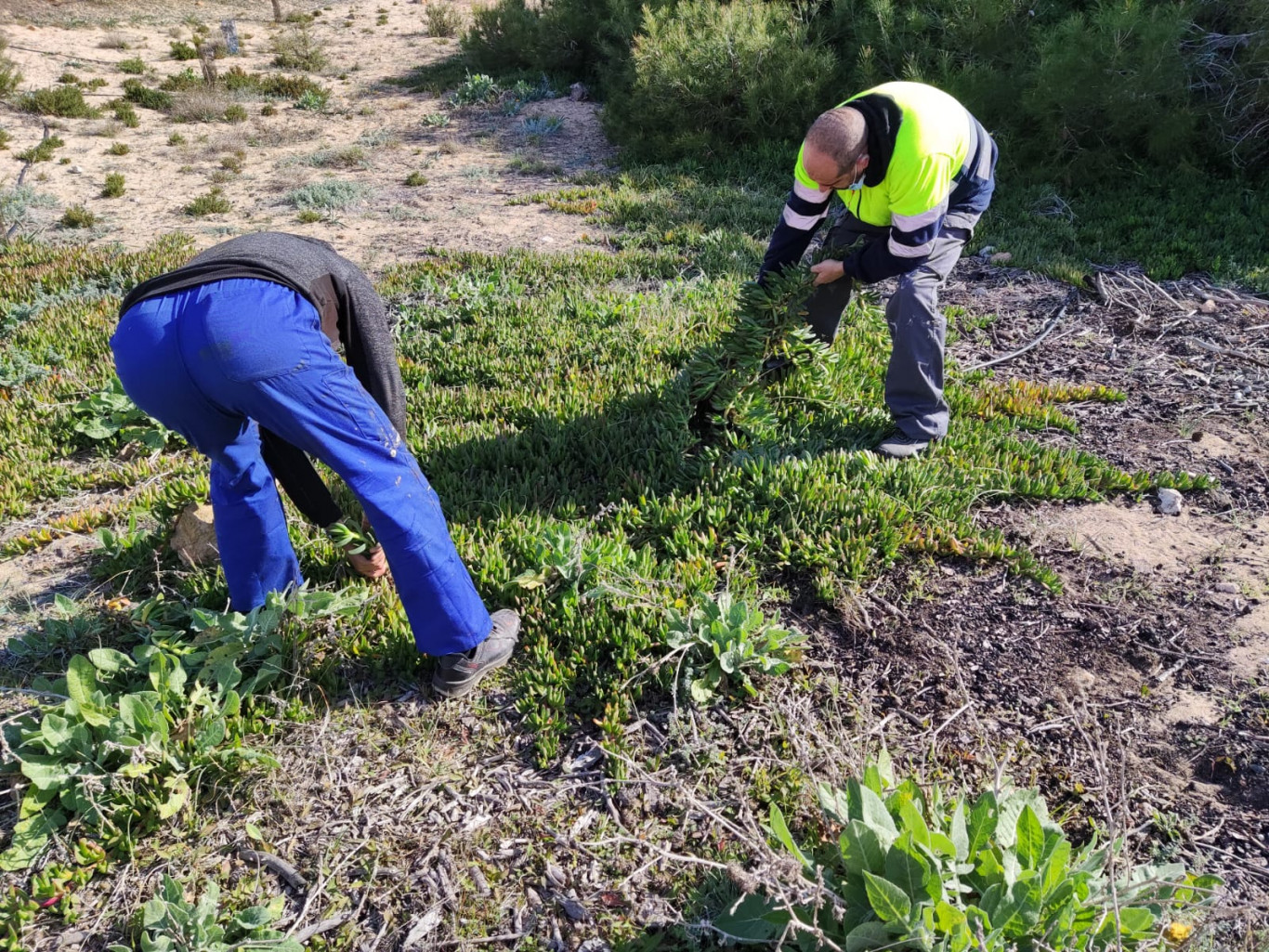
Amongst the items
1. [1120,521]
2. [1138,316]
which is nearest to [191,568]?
[1120,521]

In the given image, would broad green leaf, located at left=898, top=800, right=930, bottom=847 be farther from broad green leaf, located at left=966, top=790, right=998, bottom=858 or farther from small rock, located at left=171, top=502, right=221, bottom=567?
small rock, located at left=171, top=502, right=221, bottom=567

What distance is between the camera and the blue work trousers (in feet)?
8.18

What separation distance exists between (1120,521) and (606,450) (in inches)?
109

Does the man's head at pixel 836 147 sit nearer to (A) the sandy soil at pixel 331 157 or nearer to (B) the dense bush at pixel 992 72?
(A) the sandy soil at pixel 331 157

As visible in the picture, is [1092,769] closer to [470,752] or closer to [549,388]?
[470,752]

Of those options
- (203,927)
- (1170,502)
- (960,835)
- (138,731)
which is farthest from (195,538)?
(1170,502)

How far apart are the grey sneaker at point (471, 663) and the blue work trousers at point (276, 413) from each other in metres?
0.13

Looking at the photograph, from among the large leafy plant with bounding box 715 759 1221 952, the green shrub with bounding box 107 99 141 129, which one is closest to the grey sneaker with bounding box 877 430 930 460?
the large leafy plant with bounding box 715 759 1221 952

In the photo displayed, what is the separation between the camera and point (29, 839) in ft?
8.44

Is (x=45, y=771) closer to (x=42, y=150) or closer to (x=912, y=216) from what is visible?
(x=912, y=216)

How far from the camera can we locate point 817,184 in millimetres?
4160

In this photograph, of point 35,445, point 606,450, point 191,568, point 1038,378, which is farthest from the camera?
point 1038,378

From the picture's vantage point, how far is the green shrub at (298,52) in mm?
17984

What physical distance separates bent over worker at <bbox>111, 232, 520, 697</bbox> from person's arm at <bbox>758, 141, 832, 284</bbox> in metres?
2.42
